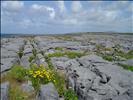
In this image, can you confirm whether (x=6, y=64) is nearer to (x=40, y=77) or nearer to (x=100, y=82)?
(x=40, y=77)

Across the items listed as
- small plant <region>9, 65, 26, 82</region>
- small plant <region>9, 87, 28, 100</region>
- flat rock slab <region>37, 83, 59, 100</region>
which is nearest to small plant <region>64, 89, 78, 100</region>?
flat rock slab <region>37, 83, 59, 100</region>

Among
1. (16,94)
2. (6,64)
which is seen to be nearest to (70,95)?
(16,94)

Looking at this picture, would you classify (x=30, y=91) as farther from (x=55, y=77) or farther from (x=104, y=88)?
(x=104, y=88)

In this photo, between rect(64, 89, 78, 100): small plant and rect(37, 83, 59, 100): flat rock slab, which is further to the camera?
rect(64, 89, 78, 100): small plant

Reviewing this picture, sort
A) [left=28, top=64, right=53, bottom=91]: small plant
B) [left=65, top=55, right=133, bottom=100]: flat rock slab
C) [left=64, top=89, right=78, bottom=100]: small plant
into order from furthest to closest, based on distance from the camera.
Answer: [left=28, top=64, right=53, bottom=91]: small plant
[left=64, top=89, right=78, bottom=100]: small plant
[left=65, top=55, right=133, bottom=100]: flat rock slab

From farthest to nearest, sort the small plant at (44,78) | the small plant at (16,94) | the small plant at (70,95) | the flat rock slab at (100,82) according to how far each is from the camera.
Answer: the small plant at (44,78) → the small plant at (16,94) → the small plant at (70,95) → the flat rock slab at (100,82)

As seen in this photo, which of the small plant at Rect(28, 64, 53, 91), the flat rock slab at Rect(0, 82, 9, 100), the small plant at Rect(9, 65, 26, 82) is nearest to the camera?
the flat rock slab at Rect(0, 82, 9, 100)

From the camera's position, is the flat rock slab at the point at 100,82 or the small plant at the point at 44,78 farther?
the small plant at the point at 44,78

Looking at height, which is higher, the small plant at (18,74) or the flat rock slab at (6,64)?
the flat rock slab at (6,64)

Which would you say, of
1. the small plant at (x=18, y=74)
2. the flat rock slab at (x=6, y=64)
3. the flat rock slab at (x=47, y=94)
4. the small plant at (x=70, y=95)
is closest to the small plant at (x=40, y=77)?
the small plant at (x=18, y=74)

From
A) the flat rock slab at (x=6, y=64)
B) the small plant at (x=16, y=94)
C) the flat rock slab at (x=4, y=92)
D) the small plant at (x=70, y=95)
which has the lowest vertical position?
the small plant at (x=16, y=94)

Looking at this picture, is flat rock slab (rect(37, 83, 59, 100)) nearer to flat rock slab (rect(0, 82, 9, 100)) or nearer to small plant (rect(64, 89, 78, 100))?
small plant (rect(64, 89, 78, 100))

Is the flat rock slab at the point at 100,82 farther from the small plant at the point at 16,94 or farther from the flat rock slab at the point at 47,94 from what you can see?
the small plant at the point at 16,94

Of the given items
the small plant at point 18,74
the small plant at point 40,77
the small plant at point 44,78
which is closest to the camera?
the small plant at point 44,78
